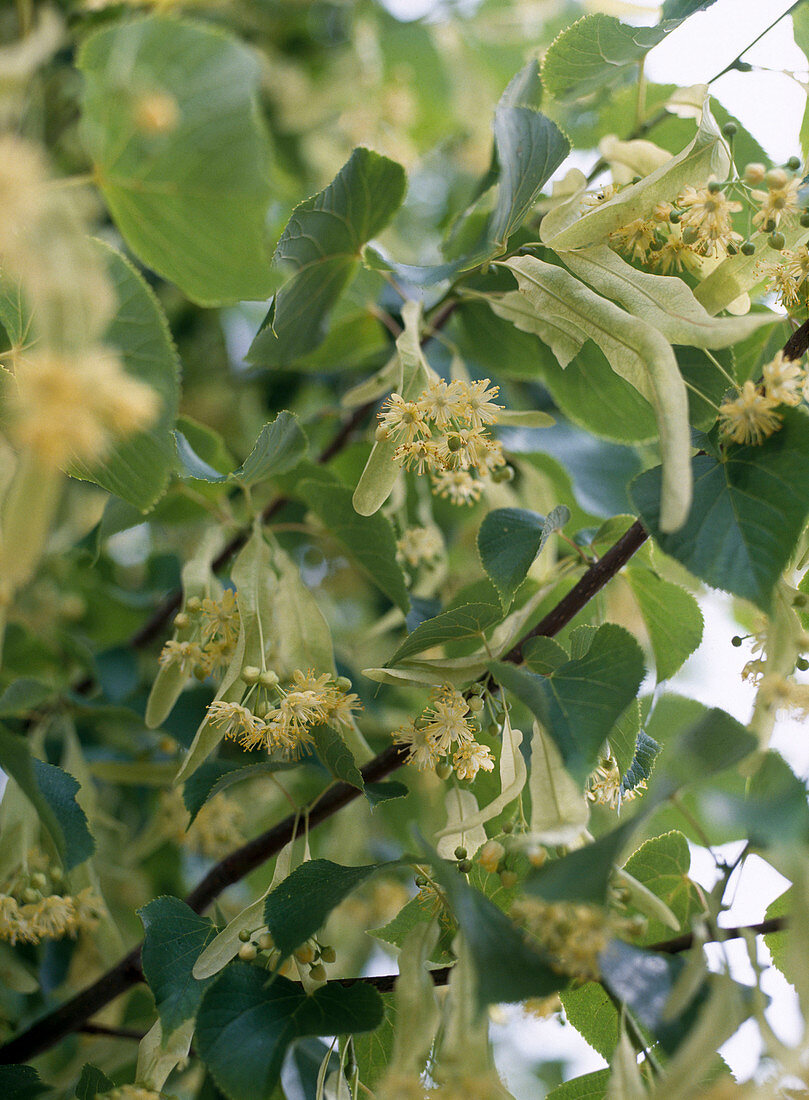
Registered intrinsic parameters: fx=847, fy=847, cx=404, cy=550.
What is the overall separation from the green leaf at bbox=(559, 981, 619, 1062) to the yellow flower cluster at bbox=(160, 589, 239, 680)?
406 millimetres

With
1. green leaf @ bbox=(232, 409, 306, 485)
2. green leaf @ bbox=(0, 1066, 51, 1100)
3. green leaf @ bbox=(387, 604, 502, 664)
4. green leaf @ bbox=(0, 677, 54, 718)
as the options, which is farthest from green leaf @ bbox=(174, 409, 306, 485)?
green leaf @ bbox=(0, 1066, 51, 1100)

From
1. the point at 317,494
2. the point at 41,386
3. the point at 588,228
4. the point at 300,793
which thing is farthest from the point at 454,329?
the point at 41,386

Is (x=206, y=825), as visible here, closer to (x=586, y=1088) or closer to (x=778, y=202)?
(x=586, y=1088)

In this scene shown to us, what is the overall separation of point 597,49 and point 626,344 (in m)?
0.39

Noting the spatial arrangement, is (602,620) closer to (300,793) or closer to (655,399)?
(655,399)

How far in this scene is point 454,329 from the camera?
47.4 inches

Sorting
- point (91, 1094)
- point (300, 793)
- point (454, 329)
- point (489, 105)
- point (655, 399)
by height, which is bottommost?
point (300, 793)

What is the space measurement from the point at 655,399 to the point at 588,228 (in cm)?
17

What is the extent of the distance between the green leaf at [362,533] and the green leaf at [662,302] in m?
0.31

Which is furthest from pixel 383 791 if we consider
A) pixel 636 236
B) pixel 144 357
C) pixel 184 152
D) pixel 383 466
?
pixel 184 152

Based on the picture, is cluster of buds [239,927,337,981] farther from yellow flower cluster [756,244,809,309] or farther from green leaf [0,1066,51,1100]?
yellow flower cluster [756,244,809,309]

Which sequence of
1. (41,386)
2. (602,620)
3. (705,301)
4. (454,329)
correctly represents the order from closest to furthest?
(41,386) < (705,301) < (602,620) < (454,329)

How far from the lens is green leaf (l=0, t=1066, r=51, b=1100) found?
2.34 feet

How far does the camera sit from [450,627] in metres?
0.67
